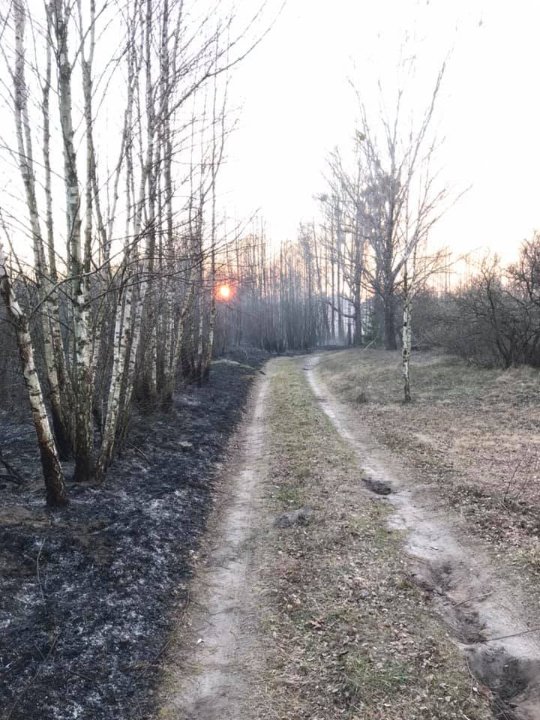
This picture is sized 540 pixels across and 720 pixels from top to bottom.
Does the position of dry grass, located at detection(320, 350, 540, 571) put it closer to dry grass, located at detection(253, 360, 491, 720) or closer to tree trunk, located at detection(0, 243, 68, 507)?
dry grass, located at detection(253, 360, 491, 720)

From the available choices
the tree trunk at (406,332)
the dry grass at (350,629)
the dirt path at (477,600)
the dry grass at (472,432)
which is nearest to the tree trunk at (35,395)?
the dry grass at (350,629)

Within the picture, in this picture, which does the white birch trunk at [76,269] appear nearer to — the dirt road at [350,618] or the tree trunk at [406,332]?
the dirt road at [350,618]

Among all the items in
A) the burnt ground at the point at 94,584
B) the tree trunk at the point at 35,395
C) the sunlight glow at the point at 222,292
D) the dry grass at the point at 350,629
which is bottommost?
the dry grass at the point at 350,629

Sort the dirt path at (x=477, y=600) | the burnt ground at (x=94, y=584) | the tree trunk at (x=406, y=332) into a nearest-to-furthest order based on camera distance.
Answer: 1. the burnt ground at (x=94, y=584)
2. the dirt path at (x=477, y=600)
3. the tree trunk at (x=406, y=332)

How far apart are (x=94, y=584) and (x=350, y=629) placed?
2.37 metres

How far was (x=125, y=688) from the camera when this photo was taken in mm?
3232

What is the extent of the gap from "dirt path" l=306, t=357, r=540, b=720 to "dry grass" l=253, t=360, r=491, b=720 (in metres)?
0.18

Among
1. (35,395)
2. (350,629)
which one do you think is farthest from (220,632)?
(35,395)

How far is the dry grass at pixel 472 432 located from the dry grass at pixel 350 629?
1.33 meters

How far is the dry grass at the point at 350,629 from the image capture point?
314 centimetres

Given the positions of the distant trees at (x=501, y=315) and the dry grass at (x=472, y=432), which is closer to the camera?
the dry grass at (x=472, y=432)

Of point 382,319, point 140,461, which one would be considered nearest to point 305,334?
point 382,319

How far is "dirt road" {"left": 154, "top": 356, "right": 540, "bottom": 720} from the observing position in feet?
10.4

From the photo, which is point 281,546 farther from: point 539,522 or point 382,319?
point 382,319
